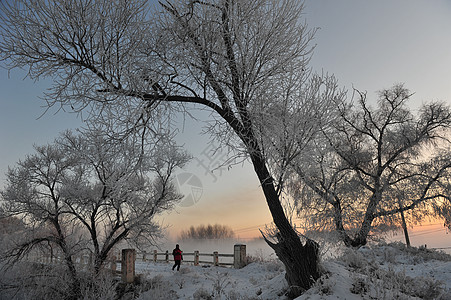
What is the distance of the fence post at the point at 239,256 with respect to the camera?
53.9 feet

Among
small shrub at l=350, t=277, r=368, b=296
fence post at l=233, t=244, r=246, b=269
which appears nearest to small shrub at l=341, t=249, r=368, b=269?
small shrub at l=350, t=277, r=368, b=296

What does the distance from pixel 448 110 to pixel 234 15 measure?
17.2 metres

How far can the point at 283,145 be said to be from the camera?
223 inches

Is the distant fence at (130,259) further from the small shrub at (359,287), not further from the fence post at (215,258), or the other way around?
the small shrub at (359,287)

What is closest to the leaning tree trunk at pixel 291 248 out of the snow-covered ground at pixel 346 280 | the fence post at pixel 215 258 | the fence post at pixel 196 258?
the snow-covered ground at pixel 346 280

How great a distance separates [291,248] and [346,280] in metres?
1.38

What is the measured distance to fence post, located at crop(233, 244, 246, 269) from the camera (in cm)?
1642

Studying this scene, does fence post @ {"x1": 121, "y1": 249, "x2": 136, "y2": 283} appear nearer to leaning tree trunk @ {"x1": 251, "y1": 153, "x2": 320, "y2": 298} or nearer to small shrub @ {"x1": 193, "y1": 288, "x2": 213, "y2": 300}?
small shrub @ {"x1": 193, "y1": 288, "x2": 213, "y2": 300}

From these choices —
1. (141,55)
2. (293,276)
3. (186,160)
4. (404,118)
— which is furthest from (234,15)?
(404,118)

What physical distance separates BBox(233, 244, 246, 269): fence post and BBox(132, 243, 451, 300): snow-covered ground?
0.64m

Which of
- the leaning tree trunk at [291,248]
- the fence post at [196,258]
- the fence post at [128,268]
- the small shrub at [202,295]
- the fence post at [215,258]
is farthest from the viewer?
the fence post at [196,258]

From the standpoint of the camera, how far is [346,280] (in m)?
6.39

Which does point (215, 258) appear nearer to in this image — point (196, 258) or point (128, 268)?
point (196, 258)

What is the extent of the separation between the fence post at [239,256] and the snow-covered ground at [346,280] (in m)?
0.64
